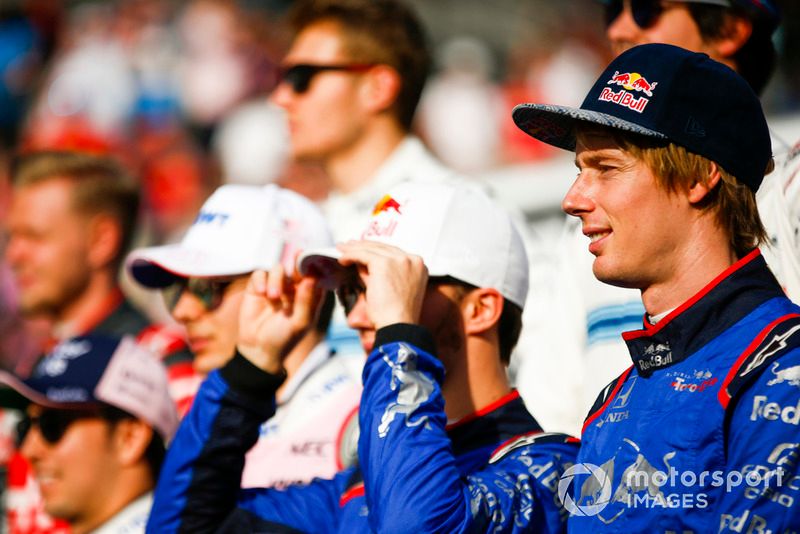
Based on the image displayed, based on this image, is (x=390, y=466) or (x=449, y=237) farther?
(x=449, y=237)

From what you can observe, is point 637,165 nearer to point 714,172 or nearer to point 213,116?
point 714,172

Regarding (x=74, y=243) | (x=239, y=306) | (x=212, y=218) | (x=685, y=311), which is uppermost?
(x=685, y=311)

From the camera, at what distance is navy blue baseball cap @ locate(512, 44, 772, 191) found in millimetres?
2703

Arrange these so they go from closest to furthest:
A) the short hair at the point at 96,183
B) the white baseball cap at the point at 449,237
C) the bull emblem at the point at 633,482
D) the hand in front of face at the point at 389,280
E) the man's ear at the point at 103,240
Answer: the bull emblem at the point at 633,482 → the hand in front of face at the point at 389,280 → the white baseball cap at the point at 449,237 → the man's ear at the point at 103,240 → the short hair at the point at 96,183

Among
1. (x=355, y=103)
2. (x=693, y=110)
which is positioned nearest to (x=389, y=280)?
(x=693, y=110)

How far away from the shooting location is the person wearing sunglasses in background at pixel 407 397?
2912 mm

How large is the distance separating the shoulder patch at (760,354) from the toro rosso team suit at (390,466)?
674mm

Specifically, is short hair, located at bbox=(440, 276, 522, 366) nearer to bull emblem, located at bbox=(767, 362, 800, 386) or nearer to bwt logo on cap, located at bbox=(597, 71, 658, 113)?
bwt logo on cap, located at bbox=(597, 71, 658, 113)

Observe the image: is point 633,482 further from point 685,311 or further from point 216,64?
point 216,64

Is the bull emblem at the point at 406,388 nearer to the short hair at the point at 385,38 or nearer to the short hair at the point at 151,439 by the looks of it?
the short hair at the point at 151,439

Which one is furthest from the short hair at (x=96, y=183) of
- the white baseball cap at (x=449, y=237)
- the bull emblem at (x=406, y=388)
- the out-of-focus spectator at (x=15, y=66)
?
the out-of-focus spectator at (x=15, y=66)

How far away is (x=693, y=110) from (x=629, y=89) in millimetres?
150

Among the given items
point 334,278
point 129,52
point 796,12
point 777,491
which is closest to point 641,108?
point 777,491

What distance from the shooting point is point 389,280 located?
3.20m
